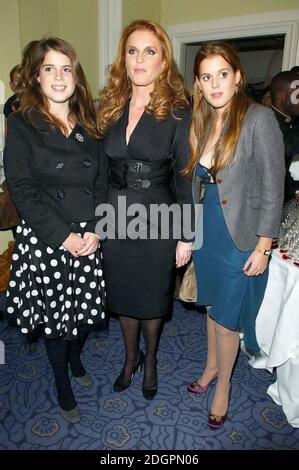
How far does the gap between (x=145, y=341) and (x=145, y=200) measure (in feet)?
2.91

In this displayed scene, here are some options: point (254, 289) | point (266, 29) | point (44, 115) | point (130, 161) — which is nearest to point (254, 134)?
point (130, 161)

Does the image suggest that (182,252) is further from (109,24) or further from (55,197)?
(109,24)

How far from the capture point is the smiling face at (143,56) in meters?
1.69

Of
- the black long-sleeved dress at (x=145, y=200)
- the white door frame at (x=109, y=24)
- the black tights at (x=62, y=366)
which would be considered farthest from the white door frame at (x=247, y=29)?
the black tights at (x=62, y=366)

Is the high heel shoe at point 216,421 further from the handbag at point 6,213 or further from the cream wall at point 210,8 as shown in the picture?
the cream wall at point 210,8

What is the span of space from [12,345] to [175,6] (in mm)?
4244

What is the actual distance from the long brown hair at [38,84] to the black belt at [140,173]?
242mm

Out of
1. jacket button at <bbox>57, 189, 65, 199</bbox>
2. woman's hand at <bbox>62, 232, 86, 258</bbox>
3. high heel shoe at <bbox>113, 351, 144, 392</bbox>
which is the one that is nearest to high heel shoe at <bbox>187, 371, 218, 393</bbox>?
high heel shoe at <bbox>113, 351, 144, 392</bbox>

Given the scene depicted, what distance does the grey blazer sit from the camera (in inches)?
59.7

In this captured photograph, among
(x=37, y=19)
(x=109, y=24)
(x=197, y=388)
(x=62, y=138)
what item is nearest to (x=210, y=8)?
(x=109, y=24)

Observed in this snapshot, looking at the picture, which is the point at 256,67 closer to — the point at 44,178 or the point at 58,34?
the point at 58,34

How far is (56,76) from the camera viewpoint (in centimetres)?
160

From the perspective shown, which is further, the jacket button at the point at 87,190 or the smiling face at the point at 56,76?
the jacket button at the point at 87,190

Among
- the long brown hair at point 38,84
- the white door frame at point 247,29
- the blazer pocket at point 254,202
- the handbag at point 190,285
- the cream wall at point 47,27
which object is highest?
the white door frame at point 247,29
